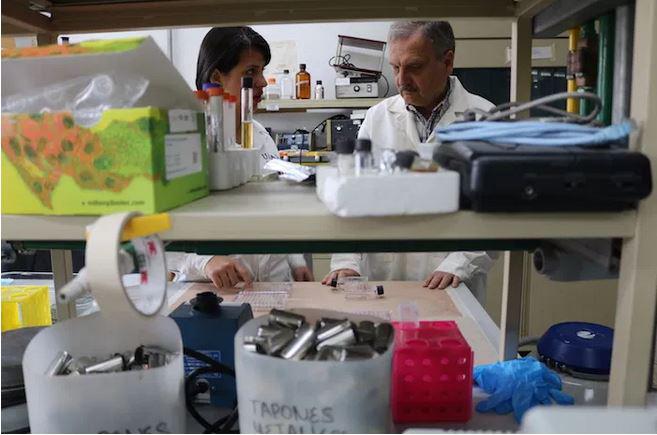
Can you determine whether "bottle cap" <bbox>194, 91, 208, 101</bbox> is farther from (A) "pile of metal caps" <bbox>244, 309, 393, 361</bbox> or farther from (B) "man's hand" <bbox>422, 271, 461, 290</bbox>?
(B) "man's hand" <bbox>422, 271, 461, 290</bbox>

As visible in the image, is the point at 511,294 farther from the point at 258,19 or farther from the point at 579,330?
the point at 258,19

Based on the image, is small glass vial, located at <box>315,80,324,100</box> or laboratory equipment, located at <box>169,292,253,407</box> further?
small glass vial, located at <box>315,80,324,100</box>

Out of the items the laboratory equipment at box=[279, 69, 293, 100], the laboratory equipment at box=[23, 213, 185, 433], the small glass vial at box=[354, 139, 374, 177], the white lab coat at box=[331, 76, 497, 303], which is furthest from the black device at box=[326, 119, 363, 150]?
the small glass vial at box=[354, 139, 374, 177]

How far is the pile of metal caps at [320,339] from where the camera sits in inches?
25.5

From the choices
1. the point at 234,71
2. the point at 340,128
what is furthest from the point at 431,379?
the point at 340,128

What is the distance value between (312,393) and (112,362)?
28 centimetres

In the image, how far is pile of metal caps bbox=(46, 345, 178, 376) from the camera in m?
0.68

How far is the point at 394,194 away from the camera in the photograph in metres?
0.53

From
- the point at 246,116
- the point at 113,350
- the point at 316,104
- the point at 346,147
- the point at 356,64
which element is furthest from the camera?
the point at 356,64

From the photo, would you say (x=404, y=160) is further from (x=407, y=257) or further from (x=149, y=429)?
(x=407, y=257)

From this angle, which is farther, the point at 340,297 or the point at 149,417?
the point at 340,297

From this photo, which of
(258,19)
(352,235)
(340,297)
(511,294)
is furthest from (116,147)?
(340,297)

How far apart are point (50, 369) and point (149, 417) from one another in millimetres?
143

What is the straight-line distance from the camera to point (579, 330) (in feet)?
3.26
